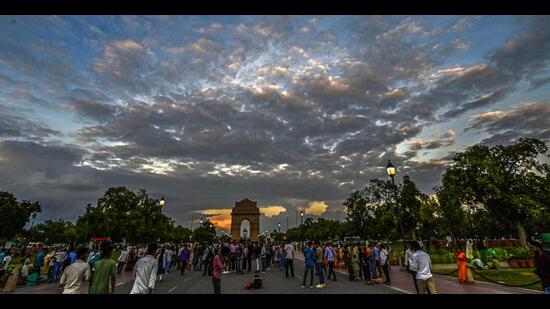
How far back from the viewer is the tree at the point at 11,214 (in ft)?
217

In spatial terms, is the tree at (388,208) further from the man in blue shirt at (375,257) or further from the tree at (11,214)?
the tree at (11,214)

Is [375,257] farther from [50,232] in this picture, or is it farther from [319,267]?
[50,232]

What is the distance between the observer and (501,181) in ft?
121

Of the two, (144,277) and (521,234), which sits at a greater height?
(521,234)

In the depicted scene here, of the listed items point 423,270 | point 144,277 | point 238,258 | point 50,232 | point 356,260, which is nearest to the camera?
point 144,277

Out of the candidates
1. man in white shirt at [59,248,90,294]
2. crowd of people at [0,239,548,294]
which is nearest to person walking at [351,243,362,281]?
crowd of people at [0,239,548,294]

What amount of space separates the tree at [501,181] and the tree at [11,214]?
85.8 meters

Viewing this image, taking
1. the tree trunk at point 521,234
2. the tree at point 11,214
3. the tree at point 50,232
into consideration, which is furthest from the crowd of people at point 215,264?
the tree at point 50,232

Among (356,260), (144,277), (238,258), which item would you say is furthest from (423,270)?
(238,258)

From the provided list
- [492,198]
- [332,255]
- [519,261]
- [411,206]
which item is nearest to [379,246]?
[332,255]

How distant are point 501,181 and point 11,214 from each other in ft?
300

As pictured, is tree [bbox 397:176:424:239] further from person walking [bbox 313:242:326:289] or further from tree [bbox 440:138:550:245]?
person walking [bbox 313:242:326:289]

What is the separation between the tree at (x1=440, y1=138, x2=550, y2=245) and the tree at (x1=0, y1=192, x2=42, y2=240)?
281ft
